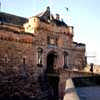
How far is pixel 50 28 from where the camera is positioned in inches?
855

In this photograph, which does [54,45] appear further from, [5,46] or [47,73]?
[5,46]

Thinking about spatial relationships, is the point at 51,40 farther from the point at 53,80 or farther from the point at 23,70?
the point at 23,70

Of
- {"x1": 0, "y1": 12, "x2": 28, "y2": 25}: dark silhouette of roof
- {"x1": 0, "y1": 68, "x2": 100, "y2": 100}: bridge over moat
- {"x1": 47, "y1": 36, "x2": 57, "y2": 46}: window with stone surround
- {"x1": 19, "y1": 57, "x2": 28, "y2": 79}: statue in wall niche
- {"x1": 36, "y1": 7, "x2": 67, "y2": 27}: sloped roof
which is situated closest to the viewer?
{"x1": 0, "y1": 68, "x2": 100, "y2": 100}: bridge over moat

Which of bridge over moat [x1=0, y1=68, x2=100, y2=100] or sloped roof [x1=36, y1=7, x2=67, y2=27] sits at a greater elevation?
sloped roof [x1=36, y1=7, x2=67, y2=27]

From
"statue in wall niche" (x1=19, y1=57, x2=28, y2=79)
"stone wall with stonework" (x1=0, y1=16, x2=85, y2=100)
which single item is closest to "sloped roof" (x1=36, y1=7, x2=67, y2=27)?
"stone wall with stonework" (x1=0, y1=16, x2=85, y2=100)

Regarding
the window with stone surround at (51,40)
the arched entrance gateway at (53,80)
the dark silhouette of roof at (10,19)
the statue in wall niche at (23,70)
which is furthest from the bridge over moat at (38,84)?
the dark silhouette of roof at (10,19)

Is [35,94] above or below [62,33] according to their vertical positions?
below

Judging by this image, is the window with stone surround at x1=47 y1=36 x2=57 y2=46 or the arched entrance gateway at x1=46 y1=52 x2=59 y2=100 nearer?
the arched entrance gateway at x1=46 y1=52 x2=59 y2=100

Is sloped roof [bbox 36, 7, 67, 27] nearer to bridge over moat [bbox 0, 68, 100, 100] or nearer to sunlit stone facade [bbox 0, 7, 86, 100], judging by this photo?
sunlit stone facade [bbox 0, 7, 86, 100]

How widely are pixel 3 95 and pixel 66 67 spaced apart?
10147 millimetres

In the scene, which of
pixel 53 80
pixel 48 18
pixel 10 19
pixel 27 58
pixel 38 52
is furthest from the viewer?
pixel 10 19

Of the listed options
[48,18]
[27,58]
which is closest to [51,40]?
[48,18]

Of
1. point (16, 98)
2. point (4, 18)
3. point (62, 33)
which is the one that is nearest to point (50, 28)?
point (62, 33)

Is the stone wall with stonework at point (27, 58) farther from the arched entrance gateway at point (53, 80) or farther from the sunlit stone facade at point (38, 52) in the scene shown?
the arched entrance gateway at point (53, 80)
